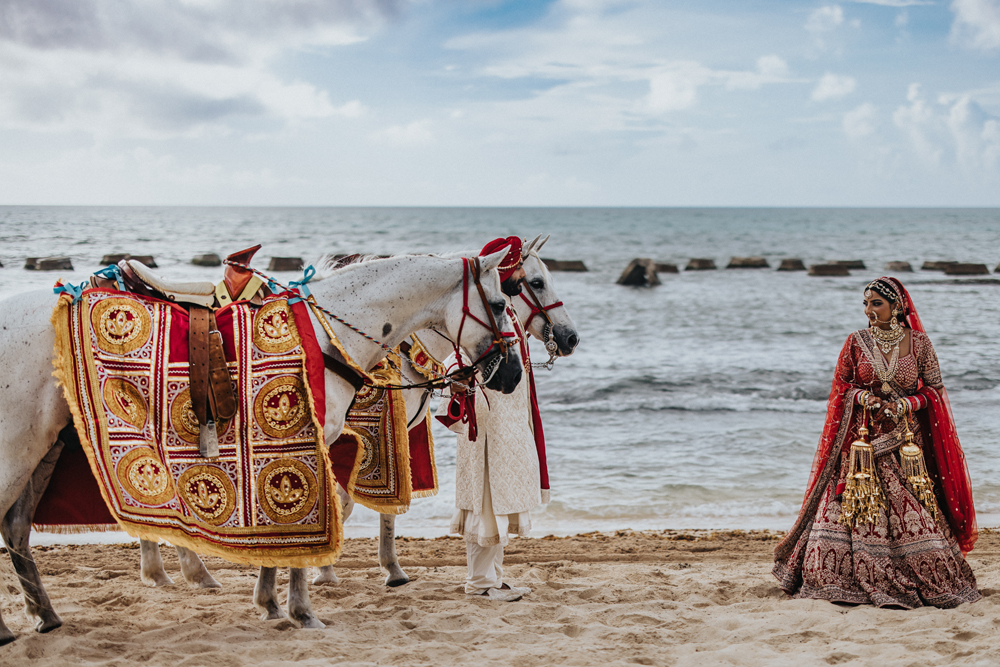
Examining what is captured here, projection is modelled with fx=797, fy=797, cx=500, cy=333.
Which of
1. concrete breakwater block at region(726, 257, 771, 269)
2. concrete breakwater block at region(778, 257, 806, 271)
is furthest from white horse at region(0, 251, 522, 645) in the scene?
concrete breakwater block at region(726, 257, 771, 269)

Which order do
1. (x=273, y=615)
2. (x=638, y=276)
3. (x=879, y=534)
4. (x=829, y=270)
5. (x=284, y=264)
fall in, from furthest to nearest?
(x=829, y=270) < (x=284, y=264) < (x=638, y=276) < (x=879, y=534) < (x=273, y=615)

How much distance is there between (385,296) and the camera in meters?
3.55

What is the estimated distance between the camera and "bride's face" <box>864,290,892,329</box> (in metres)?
4.13

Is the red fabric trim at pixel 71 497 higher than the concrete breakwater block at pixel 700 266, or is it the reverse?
the concrete breakwater block at pixel 700 266

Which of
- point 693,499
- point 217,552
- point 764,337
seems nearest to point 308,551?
point 217,552

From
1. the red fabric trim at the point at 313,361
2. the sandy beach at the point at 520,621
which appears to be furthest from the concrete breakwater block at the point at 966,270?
the red fabric trim at the point at 313,361

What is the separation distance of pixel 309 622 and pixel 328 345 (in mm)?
1351

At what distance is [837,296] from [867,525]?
70.7 feet

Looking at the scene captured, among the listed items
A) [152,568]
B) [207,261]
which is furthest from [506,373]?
[207,261]

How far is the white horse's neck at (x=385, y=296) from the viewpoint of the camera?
354cm

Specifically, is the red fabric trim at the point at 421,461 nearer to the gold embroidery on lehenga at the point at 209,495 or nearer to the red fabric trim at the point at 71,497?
the gold embroidery on lehenga at the point at 209,495

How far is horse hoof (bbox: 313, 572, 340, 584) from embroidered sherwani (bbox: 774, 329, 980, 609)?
2497 millimetres

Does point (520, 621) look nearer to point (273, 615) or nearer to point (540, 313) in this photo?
point (273, 615)

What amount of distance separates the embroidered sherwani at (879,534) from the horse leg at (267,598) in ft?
8.71
